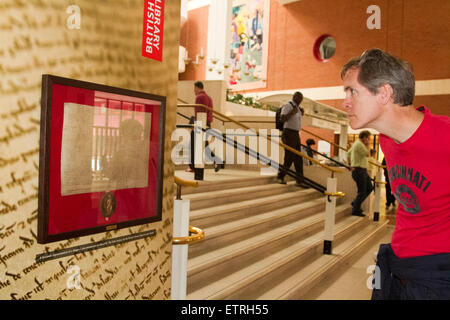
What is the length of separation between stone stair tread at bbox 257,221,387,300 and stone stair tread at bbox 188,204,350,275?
17.9 inches

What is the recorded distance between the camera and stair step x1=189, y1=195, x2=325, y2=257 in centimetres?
364

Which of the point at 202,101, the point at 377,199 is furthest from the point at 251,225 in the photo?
the point at 377,199

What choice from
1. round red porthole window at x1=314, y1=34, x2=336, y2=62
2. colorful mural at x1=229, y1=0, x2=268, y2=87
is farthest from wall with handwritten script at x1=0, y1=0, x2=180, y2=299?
colorful mural at x1=229, y1=0, x2=268, y2=87

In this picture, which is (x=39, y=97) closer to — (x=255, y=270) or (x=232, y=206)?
(x=255, y=270)

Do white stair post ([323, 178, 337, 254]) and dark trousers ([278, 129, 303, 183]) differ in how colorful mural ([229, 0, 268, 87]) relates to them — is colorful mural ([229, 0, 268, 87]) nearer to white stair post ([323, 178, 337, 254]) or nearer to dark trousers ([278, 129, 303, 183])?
dark trousers ([278, 129, 303, 183])

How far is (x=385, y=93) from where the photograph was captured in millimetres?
1189

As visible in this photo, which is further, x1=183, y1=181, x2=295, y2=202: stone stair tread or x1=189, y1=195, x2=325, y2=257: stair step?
x1=183, y1=181, x2=295, y2=202: stone stair tread

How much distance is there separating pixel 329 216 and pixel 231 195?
1.29m

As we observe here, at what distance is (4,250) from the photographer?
3.79 feet

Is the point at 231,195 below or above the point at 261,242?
above

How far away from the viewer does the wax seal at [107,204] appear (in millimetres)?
1424

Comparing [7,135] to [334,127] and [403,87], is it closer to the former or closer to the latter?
[403,87]

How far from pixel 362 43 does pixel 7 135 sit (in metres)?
14.7
